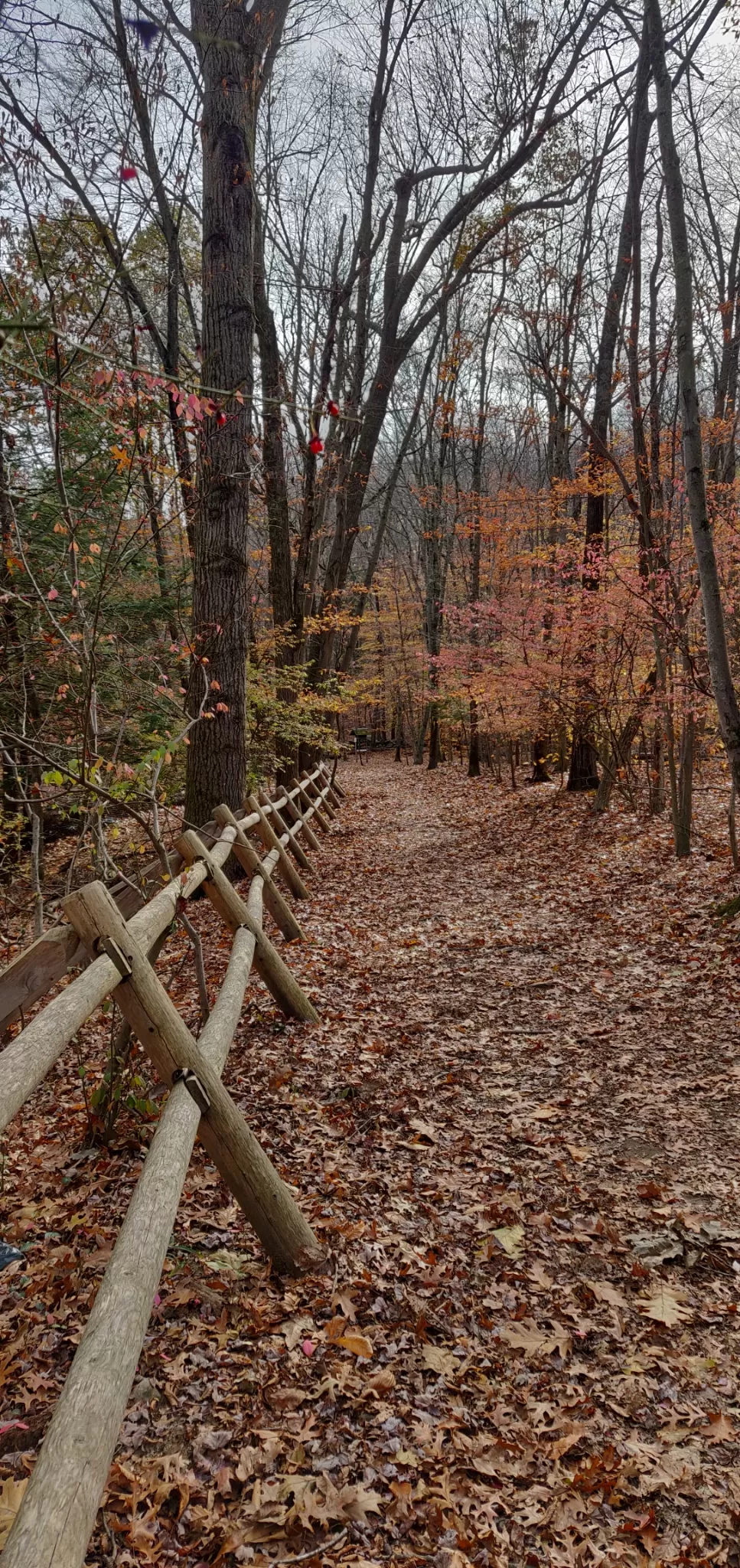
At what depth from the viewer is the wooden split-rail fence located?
5.14 feet

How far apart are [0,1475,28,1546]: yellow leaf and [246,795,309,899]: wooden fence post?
5215 mm

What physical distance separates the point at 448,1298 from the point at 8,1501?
1.58 m

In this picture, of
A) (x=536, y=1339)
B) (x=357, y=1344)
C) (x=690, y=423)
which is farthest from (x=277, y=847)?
(x=690, y=423)

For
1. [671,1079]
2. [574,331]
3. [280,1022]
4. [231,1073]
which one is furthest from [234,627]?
[574,331]

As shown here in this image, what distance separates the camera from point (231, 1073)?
14.9 ft

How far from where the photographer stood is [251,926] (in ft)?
15.1

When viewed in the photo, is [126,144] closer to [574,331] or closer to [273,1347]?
[574,331]

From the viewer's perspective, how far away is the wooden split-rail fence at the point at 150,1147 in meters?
1.57

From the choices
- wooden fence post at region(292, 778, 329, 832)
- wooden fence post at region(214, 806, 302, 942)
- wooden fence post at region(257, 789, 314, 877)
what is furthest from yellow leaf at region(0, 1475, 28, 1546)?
wooden fence post at region(292, 778, 329, 832)

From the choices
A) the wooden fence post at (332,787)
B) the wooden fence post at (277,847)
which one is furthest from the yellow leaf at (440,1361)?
the wooden fence post at (332,787)

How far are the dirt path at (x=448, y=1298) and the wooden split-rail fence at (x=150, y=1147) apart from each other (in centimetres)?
43

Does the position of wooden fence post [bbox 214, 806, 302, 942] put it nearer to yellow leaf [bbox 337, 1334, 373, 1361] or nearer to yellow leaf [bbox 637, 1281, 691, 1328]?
yellow leaf [bbox 337, 1334, 373, 1361]

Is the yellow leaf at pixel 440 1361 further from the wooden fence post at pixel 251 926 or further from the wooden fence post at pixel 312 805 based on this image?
the wooden fence post at pixel 312 805

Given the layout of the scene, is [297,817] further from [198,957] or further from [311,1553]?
[311,1553]
